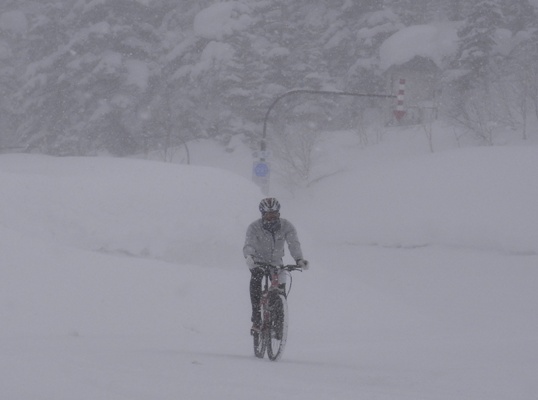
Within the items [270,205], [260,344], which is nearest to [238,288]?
[260,344]

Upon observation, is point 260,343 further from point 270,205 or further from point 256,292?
point 270,205

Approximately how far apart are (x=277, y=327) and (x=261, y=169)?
43.3 feet

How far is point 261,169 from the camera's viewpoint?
2103cm

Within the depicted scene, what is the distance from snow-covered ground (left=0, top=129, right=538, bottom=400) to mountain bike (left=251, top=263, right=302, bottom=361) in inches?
13.9

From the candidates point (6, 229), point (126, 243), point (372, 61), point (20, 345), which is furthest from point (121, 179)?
point (372, 61)

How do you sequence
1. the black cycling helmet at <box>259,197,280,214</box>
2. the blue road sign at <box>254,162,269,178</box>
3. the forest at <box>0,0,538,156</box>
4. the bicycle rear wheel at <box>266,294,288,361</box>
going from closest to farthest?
the bicycle rear wheel at <box>266,294,288,361</box>
the black cycling helmet at <box>259,197,280,214</box>
the blue road sign at <box>254,162,269,178</box>
the forest at <box>0,0,538,156</box>

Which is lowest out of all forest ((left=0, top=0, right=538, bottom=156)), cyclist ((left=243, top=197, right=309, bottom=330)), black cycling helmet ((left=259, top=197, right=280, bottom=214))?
cyclist ((left=243, top=197, right=309, bottom=330))

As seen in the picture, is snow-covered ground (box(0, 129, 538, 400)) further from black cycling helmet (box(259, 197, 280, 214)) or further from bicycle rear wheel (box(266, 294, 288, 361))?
black cycling helmet (box(259, 197, 280, 214))

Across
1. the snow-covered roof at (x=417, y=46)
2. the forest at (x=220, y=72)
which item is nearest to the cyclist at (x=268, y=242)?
the forest at (x=220, y=72)

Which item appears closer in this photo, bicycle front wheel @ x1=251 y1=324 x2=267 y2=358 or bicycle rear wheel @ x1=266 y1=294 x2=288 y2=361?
bicycle rear wheel @ x1=266 y1=294 x2=288 y2=361

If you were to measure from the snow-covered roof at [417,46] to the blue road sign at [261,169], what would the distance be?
24184 millimetres

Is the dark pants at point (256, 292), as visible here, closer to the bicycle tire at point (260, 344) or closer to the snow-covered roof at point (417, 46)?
the bicycle tire at point (260, 344)

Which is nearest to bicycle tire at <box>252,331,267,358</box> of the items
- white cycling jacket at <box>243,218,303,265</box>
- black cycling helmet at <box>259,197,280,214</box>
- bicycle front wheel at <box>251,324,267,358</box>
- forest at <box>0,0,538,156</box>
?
bicycle front wheel at <box>251,324,267,358</box>

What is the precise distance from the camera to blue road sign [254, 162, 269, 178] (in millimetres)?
21031
